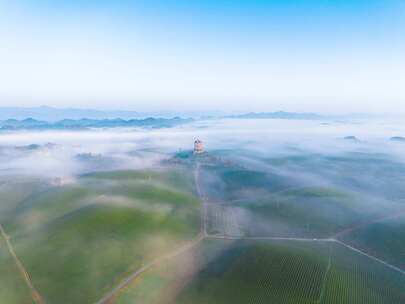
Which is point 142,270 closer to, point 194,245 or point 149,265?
point 149,265

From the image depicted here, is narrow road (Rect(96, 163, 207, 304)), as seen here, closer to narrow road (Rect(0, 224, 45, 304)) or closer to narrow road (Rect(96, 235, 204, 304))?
narrow road (Rect(96, 235, 204, 304))

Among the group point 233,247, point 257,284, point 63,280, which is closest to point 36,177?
point 63,280

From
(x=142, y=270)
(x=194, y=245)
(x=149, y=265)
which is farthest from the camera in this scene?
(x=194, y=245)

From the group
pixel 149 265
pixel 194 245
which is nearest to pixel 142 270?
pixel 149 265

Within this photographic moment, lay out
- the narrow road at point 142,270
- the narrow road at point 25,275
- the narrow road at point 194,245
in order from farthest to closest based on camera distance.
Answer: the narrow road at point 194,245 < the narrow road at point 142,270 < the narrow road at point 25,275

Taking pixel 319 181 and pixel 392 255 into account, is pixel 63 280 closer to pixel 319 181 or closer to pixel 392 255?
pixel 392 255

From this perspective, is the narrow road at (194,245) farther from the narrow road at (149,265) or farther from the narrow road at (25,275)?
the narrow road at (25,275)

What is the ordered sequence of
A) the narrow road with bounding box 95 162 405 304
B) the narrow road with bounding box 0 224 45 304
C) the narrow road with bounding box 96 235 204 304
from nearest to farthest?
the narrow road with bounding box 0 224 45 304 → the narrow road with bounding box 96 235 204 304 → the narrow road with bounding box 95 162 405 304

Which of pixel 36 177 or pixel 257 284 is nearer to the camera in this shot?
pixel 257 284

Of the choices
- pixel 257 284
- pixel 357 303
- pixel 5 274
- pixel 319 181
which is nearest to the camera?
pixel 357 303

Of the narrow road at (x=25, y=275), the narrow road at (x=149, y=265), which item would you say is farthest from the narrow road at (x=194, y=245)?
the narrow road at (x=25, y=275)

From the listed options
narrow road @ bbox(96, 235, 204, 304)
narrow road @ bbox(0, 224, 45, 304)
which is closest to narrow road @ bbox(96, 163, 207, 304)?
narrow road @ bbox(96, 235, 204, 304)
